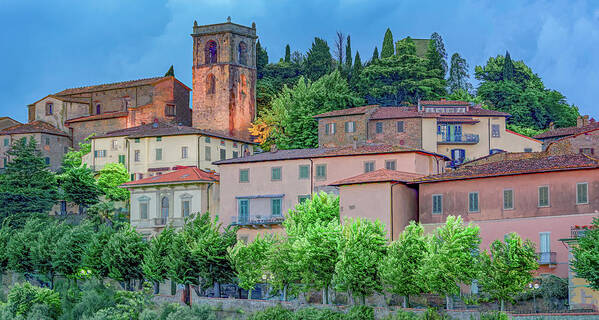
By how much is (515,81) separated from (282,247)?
155 feet

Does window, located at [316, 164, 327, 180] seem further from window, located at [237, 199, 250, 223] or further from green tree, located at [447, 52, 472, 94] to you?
green tree, located at [447, 52, 472, 94]

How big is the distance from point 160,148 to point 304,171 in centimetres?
1897

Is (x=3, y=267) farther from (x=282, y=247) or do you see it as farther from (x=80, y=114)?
(x=80, y=114)

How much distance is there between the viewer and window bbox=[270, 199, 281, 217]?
195 ft

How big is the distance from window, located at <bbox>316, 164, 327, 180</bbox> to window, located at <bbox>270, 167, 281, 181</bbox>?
7.58 ft

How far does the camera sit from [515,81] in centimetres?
9175

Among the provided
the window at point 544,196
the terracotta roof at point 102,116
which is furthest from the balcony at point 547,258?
the terracotta roof at point 102,116

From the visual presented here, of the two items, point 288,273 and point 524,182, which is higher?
point 524,182

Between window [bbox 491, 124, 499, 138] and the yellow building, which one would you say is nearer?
window [bbox 491, 124, 499, 138]

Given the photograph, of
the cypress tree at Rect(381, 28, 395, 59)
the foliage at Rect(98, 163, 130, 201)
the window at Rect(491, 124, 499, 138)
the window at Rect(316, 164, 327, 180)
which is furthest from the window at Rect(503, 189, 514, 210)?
the cypress tree at Rect(381, 28, 395, 59)

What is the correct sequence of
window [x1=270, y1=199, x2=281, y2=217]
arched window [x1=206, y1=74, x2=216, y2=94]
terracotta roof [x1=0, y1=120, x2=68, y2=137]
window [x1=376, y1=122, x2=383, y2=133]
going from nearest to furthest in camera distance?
window [x1=270, y1=199, x2=281, y2=217] < window [x1=376, y1=122, x2=383, y2=133] < arched window [x1=206, y1=74, x2=216, y2=94] < terracotta roof [x1=0, y1=120, x2=68, y2=137]

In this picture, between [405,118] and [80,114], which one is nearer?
[405,118]

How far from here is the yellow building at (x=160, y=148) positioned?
74.8 m

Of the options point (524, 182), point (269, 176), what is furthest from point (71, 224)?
point (524, 182)
